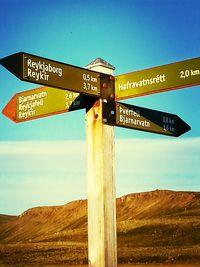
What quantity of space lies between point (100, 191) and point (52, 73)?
116 centimetres

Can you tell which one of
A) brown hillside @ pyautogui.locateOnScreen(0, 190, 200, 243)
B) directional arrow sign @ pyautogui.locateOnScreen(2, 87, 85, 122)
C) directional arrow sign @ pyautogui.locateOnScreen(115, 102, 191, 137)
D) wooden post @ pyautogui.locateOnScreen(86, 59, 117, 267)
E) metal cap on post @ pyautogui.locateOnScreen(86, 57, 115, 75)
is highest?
brown hillside @ pyautogui.locateOnScreen(0, 190, 200, 243)

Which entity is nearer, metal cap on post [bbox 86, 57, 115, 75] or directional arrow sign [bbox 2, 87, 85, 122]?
metal cap on post [bbox 86, 57, 115, 75]

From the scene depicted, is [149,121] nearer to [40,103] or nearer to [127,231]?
[40,103]

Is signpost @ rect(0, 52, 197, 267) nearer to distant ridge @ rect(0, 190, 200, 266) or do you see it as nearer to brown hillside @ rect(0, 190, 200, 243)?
distant ridge @ rect(0, 190, 200, 266)

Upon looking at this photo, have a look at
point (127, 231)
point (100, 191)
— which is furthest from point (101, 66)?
point (127, 231)

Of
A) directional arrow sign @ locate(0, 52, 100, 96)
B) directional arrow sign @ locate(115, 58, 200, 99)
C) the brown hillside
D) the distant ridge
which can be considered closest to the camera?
directional arrow sign @ locate(0, 52, 100, 96)

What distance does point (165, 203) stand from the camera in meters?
94.1

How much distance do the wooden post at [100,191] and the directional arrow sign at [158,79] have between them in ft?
1.11

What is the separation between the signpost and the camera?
473 cm

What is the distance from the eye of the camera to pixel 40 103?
5.70 metres

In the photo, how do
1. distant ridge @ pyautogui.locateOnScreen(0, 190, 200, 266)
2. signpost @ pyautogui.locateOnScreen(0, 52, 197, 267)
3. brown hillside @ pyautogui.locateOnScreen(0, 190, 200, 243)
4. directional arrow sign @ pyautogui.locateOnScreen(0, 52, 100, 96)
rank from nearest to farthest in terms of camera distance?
directional arrow sign @ pyautogui.locateOnScreen(0, 52, 100, 96)
signpost @ pyautogui.locateOnScreen(0, 52, 197, 267)
distant ridge @ pyautogui.locateOnScreen(0, 190, 200, 266)
brown hillside @ pyautogui.locateOnScreen(0, 190, 200, 243)

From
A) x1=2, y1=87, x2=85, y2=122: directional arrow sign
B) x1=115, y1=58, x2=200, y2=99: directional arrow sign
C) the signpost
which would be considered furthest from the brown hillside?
x1=115, y1=58, x2=200, y2=99: directional arrow sign

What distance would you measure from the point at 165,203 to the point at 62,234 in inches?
747

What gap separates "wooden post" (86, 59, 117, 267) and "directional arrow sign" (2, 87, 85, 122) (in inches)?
14.3
